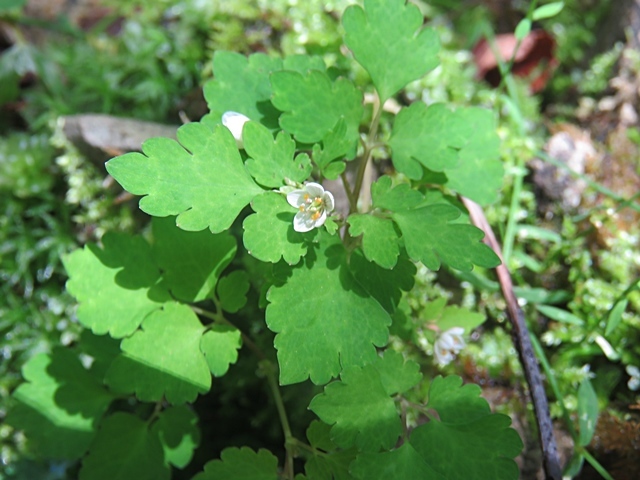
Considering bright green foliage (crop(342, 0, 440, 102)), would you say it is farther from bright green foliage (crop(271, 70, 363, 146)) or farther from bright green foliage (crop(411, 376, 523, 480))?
bright green foliage (crop(411, 376, 523, 480))

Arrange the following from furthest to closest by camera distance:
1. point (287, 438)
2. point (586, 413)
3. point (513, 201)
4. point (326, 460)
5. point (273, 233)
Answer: point (513, 201), point (586, 413), point (287, 438), point (326, 460), point (273, 233)

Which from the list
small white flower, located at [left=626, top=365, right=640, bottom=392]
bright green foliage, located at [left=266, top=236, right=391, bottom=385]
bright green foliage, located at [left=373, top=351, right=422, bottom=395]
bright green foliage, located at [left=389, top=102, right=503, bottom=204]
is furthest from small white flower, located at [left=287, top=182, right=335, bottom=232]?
small white flower, located at [left=626, top=365, right=640, bottom=392]

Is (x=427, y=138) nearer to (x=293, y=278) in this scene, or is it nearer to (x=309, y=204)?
(x=309, y=204)

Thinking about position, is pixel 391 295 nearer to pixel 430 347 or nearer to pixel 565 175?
pixel 430 347

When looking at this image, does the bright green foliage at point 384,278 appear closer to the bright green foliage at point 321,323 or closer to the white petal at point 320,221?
the bright green foliage at point 321,323

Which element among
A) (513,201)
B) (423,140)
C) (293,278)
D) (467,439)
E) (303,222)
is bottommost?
(467,439)

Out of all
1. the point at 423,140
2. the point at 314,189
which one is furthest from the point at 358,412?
the point at 423,140
